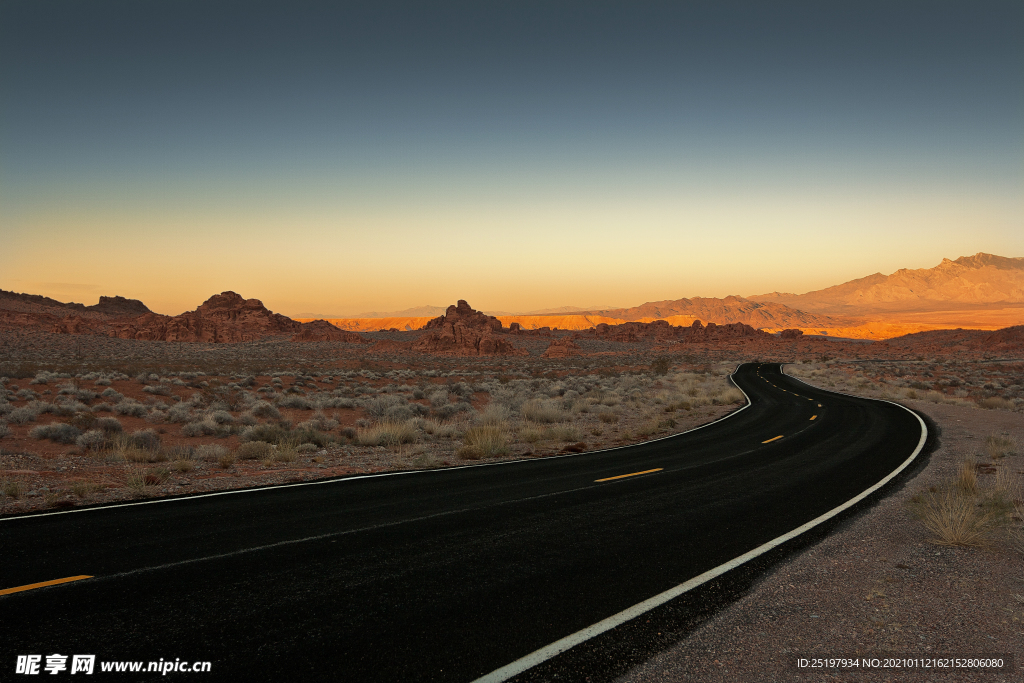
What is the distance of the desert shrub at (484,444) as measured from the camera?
14.4 m

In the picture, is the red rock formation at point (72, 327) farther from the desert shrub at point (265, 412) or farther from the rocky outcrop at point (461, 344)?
the desert shrub at point (265, 412)

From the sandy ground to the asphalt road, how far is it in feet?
2.32

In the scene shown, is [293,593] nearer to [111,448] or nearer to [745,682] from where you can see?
[745,682]

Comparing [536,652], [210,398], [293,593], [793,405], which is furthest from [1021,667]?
[210,398]

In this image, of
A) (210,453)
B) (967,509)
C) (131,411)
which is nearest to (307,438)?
(210,453)

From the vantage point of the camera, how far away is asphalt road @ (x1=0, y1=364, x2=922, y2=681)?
4262 millimetres

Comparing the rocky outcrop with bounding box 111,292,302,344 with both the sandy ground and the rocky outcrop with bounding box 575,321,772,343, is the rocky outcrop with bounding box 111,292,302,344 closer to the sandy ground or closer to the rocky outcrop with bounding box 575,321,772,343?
the rocky outcrop with bounding box 575,321,772,343

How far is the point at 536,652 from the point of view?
430 centimetres

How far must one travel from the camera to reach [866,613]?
526cm

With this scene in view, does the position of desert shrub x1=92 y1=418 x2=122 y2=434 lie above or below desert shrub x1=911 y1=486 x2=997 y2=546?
above

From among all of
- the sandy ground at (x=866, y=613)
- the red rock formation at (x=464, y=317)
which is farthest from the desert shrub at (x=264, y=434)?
the red rock formation at (x=464, y=317)

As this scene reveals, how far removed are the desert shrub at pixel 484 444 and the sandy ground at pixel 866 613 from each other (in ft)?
28.3

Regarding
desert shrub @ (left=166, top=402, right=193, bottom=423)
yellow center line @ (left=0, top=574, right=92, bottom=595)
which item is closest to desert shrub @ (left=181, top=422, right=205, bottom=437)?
desert shrub @ (left=166, top=402, right=193, bottom=423)

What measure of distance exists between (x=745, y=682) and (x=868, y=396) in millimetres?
35589
